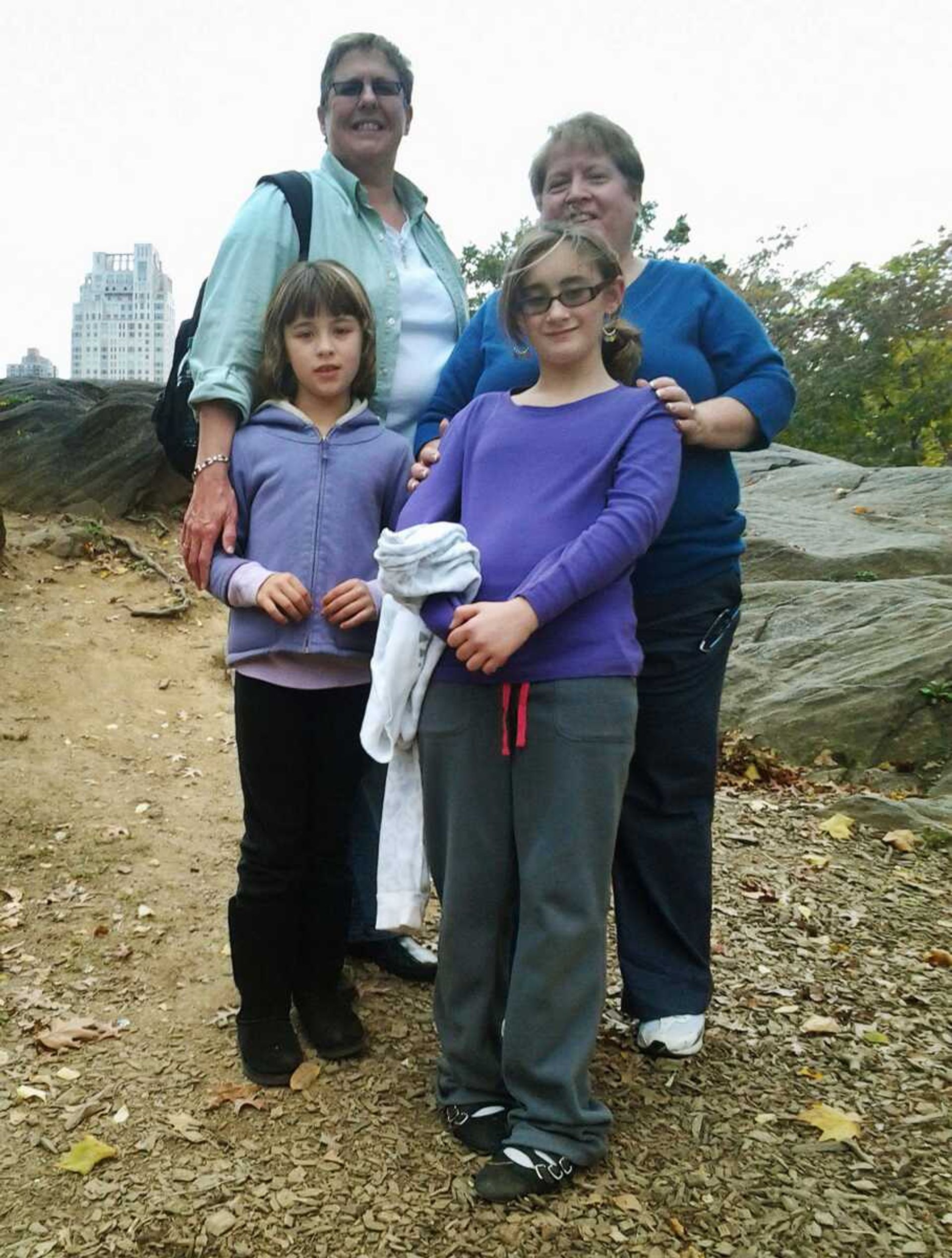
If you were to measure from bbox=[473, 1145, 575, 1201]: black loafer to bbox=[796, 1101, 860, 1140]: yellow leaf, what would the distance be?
712 mm

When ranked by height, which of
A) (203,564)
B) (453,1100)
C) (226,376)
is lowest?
(453,1100)

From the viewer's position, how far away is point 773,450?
13492 mm

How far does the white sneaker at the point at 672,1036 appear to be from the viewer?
293cm

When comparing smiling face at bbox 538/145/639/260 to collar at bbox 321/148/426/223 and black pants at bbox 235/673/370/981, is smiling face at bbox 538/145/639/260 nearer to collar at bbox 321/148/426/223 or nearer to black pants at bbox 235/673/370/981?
collar at bbox 321/148/426/223

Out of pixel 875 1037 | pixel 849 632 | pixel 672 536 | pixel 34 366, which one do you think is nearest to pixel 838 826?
pixel 875 1037

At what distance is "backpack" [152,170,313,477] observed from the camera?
2914mm

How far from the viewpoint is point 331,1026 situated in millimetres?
2938

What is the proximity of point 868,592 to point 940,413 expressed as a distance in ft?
52.5

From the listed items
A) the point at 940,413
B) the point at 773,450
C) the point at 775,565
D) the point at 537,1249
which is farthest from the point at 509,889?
the point at 940,413

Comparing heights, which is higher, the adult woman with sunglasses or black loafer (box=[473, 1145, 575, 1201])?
the adult woman with sunglasses

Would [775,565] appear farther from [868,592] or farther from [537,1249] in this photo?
[537,1249]

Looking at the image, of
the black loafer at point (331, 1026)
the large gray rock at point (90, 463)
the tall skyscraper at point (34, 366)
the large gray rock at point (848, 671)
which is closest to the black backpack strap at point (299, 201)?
the black loafer at point (331, 1026)

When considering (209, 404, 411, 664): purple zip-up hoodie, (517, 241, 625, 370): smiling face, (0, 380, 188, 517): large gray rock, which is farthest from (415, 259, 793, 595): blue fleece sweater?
(0, 380, 188, 517): large gray rock

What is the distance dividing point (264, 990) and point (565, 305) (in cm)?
181
